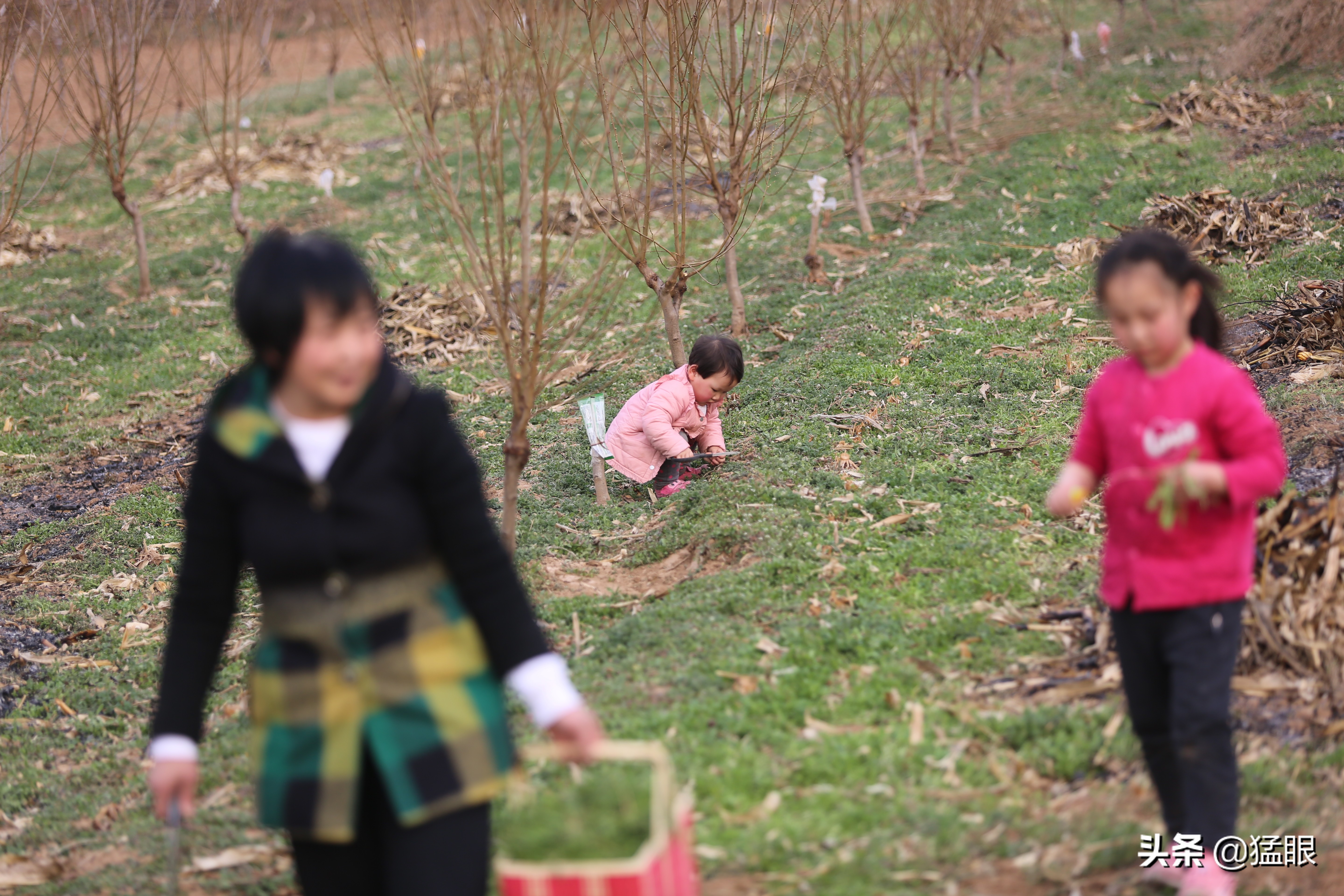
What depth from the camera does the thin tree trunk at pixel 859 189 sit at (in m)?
12.0

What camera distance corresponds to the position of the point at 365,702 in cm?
201

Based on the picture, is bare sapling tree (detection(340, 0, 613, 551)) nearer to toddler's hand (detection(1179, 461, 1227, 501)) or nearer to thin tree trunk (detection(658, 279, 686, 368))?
toddler's hand (detection(1179, 461, 1227, 501))

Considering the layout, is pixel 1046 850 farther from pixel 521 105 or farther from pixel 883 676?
pixel 521 105

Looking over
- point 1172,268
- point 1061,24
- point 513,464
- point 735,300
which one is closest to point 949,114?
point 1061,24

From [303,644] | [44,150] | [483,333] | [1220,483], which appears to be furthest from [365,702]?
[44,150]

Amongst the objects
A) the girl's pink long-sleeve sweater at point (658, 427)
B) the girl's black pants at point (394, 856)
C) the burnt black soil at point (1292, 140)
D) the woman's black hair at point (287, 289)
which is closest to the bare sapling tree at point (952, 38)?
the burnt black soil at point (1292, 140)

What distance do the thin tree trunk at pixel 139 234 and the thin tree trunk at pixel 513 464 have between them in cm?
926

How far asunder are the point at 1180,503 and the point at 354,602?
187 centimetres

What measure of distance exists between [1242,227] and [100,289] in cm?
1235

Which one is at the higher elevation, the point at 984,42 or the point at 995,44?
the point at 995,44

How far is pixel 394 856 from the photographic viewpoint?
2.01 meters

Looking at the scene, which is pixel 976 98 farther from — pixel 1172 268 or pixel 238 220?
pixel 1172 268

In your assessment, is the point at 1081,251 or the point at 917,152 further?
the point at 917,152

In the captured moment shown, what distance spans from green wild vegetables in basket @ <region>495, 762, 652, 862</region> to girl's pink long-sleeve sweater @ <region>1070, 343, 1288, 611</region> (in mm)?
1342
